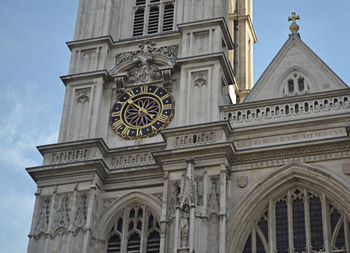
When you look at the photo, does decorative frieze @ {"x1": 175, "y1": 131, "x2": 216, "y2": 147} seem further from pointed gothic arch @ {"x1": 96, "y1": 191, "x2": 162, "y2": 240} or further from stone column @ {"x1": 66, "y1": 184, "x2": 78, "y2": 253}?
stone column @ {"x1": 66, "y1": 184, "x2": 78, "y2": 253}

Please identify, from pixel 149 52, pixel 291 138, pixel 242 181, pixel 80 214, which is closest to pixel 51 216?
pixel 80 214

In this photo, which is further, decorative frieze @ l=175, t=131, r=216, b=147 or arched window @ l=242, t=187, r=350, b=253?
decorative frieze @ l=175, t=131, r=216, b=147

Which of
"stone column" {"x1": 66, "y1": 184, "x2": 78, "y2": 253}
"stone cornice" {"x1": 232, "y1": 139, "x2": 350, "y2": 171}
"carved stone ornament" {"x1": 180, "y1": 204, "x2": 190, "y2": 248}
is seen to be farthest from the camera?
"stone column" {"x1": 66, "y1": 184, "x2": 78, "y2": 253}

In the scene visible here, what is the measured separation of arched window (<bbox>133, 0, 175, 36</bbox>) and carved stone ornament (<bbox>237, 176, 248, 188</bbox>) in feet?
23.4

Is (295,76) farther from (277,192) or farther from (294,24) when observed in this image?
(277,192)

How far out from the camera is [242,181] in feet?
76.2

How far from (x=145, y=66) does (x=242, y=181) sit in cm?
590

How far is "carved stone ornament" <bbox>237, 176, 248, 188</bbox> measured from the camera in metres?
23.1

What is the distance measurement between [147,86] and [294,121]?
17.7ft

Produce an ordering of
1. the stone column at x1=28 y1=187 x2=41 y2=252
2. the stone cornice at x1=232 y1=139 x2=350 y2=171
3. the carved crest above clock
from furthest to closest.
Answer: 1. the carved crest above clock
2. the stone column at x1=28 y1=187 x2=41 y2=252
3. the stone cornice at x1=232 y1=139 x2=350 y2=171

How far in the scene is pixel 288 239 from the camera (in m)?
22.1

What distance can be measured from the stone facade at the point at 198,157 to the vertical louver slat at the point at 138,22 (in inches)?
34.3

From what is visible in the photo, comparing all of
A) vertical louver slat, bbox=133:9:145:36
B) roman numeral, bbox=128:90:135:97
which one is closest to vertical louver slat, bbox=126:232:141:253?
roman numeral, bbox=128:90:135:97

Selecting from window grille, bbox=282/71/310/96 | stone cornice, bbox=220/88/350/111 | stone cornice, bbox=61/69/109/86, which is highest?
stone cornice, bbox=61/69/109/86
